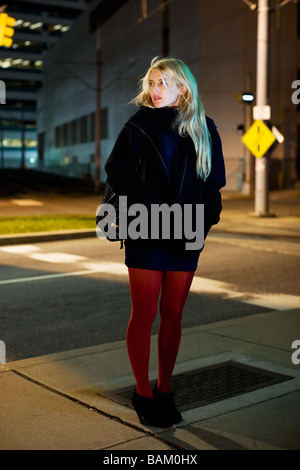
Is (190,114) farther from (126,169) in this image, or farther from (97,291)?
(97,291)

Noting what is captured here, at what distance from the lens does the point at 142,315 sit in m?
3.62

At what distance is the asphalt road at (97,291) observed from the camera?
19.7ft

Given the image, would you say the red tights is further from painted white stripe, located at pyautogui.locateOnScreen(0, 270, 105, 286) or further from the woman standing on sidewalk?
painted white stripe, located at pyautogui.locateOnScreen(0, 270, 105, 286)

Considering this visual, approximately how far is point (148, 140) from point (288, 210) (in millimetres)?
19342

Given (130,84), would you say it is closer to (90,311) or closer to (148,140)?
(90,311)

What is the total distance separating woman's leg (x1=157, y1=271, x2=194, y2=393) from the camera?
11.8 feet

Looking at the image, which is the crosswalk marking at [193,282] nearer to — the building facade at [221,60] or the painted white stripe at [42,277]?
the painted white stripe at [42,277]

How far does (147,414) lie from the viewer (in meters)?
3.65

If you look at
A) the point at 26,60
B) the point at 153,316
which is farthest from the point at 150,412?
the point at 26,60

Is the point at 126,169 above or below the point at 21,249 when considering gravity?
above

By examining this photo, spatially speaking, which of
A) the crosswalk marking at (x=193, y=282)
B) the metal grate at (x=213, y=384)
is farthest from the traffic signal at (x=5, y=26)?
the metal grate at (x=213, y=384)

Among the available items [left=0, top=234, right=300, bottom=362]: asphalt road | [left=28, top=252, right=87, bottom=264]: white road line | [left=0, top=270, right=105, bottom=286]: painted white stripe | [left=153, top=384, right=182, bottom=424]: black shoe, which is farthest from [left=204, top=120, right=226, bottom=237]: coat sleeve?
[left=28, top=252, right=87, bottom=264]: white road line

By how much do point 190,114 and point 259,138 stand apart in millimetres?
15077

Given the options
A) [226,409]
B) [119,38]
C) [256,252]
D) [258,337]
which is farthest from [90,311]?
[119,38]
